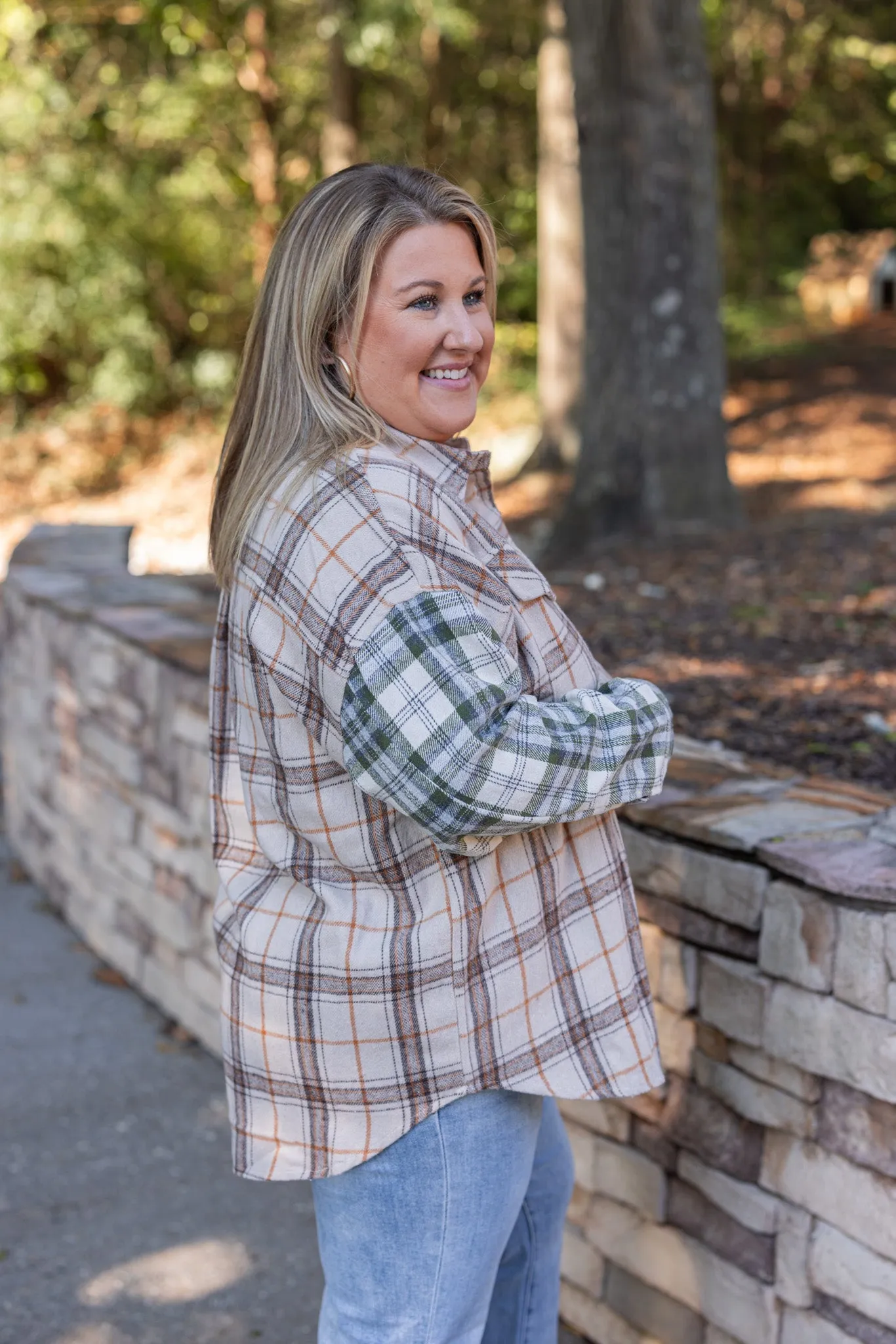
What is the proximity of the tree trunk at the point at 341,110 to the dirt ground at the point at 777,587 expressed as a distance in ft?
9.88

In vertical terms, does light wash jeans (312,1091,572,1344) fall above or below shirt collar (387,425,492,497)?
below

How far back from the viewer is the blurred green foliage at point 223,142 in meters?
14.2

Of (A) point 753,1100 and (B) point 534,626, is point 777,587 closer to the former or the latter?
(A) point 753,1100

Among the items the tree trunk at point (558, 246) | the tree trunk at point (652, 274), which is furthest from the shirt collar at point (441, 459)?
the tree trunk at point (558, 246)

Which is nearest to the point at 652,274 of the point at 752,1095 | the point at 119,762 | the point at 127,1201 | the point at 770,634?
the point at 770,634

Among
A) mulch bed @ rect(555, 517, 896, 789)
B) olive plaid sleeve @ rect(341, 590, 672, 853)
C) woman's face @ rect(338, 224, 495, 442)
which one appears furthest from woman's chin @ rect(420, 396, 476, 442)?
mulch bed @ rect(555, 517, 896, 789)

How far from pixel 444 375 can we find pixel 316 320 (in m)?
0.18

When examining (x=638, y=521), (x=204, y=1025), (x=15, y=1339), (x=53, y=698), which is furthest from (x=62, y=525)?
(x=15, y=1339)

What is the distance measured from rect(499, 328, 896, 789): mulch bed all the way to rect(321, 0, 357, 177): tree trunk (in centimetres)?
560

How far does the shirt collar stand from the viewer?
181 centimetres

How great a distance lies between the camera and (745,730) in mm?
3898

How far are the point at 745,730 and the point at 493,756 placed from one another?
2373mm

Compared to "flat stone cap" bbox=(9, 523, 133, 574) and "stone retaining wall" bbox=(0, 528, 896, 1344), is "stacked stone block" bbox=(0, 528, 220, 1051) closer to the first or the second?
"flat stone cap" bbox=(9, 523, 133, 574)

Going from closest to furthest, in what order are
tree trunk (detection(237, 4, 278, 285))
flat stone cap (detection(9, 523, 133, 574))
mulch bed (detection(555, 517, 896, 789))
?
mulch bed (detection(555, 517, 896, 789))
flat stone cap (detection(9, 523, 133, 574))
tree trunk (detection(237, 4, 278, 285))
